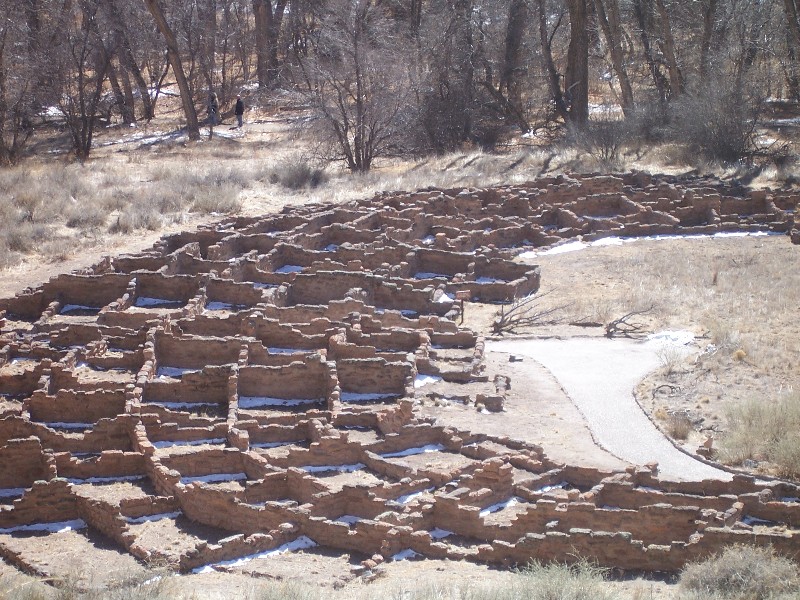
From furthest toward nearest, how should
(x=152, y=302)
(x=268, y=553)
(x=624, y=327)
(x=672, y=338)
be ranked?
1. (x=152, y=302)
2. (x=624, y=327)
3. (x=672, y=338)
4. (x=268, y=553)

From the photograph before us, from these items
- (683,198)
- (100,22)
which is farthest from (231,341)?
(100,22)

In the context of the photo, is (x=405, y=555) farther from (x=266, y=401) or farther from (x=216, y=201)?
(x=216, y=201)

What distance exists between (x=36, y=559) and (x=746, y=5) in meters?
36.6

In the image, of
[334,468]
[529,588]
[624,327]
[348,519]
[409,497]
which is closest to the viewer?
[529,588]

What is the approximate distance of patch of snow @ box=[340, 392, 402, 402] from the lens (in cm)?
1638

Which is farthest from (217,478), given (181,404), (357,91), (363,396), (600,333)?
(357,91)

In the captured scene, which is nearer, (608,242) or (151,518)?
(151,518)

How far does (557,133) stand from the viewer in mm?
40000

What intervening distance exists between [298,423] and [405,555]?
374 cm

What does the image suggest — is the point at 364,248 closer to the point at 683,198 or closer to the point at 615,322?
the point at 615,322

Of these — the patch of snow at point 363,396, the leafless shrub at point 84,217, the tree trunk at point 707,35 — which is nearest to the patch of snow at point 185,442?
the patch of snow at point 363,396

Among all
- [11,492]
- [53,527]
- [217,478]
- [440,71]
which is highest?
[440,71]

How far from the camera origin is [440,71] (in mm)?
39375

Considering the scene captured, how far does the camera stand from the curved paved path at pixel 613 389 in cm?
1397
